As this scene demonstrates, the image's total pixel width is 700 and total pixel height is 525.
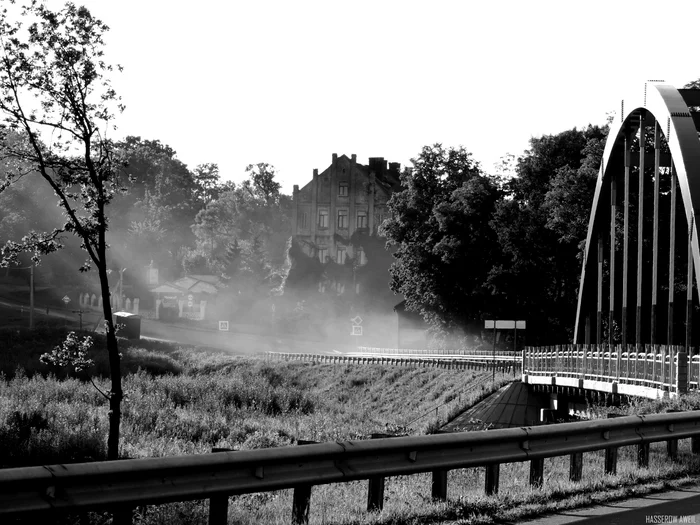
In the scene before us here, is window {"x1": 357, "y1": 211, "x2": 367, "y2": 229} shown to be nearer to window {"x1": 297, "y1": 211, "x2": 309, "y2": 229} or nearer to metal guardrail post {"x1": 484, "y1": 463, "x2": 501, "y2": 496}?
Result: window {"x1": 297, "y1": 211, "x2": 309, "y2": 229}

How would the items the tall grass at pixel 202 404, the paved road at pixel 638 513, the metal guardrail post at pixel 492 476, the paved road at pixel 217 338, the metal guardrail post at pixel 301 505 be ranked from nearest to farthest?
the metal guardrail post at pixel 301 505
the paved road at pixel 638 513
the metal guardrail post at pixel 492 476
the tall grass at pixel 202 404
the paved road at pixel 217 338

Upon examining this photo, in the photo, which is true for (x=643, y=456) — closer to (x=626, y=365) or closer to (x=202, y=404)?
(x=626, y=365)

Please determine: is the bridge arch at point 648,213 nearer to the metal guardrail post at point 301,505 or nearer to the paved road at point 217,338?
the metal guardrail post at point 301,505

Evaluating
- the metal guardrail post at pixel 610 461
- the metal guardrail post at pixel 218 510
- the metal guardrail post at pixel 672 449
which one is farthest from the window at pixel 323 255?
the metal guardrail post at pixel 218 510

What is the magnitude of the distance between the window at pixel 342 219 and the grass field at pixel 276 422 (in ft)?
95.7

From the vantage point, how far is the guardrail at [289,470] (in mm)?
7586

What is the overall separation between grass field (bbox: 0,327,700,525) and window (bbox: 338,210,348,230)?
2916 centimetres

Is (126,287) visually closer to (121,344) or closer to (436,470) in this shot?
(121,344)

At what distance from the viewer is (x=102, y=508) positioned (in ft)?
25.8

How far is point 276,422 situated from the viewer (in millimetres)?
37562

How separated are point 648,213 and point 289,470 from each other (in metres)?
49.7

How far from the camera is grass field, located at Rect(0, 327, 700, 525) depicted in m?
10.4

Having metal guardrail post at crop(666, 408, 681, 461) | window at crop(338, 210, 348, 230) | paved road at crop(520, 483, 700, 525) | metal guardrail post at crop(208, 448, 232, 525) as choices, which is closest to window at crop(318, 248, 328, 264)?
window at crop(338, 210, 348, 230)

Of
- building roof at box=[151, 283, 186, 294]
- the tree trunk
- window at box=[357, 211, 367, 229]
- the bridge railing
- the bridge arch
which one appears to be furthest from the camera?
building roof at box=[151, 283, 186, 294]
